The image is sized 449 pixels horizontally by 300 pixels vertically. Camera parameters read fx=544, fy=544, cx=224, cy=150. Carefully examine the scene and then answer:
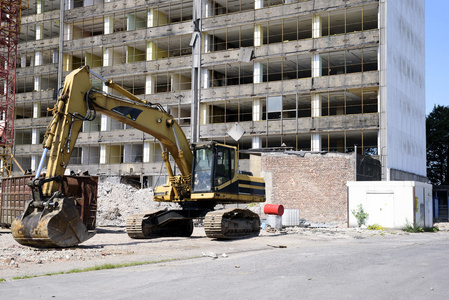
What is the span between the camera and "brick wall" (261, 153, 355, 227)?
120ft

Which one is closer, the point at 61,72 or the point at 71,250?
the point at 71,250

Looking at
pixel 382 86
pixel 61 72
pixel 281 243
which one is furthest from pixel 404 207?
pixel 61 72

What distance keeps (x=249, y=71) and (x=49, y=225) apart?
36692 millimetres

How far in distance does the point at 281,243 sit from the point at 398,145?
1086 inches

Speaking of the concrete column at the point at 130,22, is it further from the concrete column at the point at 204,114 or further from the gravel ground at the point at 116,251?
the gravel ground at the point at 116,251

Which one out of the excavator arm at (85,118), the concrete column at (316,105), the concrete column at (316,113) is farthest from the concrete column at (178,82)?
the excavator arm at (85,118)

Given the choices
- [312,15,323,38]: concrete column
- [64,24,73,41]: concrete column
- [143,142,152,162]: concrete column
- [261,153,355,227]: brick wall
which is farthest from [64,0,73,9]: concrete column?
[261,153,355,227]: brick wall

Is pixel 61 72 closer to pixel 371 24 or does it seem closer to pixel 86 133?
pixel 86 133

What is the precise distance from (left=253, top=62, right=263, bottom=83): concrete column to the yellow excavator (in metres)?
25.6

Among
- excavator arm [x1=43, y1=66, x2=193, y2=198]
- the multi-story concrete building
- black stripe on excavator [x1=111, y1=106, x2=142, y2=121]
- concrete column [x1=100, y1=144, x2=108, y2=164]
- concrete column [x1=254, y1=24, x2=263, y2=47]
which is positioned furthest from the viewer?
concrete column [x1=100, y1=144, x2=108, y2=164]

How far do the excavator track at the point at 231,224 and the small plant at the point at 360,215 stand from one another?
980 cm

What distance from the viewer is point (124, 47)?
5369 centimetres

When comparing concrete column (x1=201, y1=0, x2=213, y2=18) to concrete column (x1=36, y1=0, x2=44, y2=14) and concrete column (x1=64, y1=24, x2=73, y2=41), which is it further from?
concrete column (x1=36, y1=0, x2=44, y2=14)

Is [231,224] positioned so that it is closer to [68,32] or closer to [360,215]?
[360,215]
